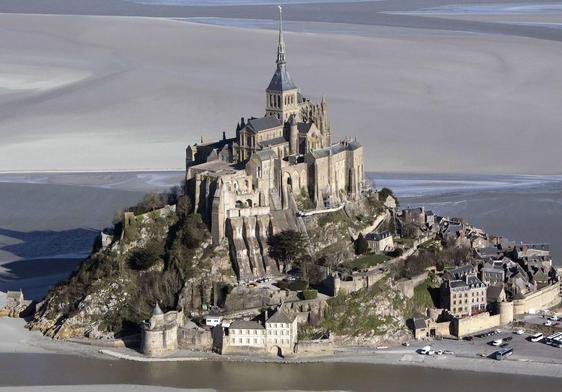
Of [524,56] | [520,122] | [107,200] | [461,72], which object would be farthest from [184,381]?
[524,56]

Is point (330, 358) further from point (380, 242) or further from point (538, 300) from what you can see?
point (538, 300)

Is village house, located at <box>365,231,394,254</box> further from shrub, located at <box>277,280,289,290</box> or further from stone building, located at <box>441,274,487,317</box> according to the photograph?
shrub, located at <box>277,280,289,290</box>

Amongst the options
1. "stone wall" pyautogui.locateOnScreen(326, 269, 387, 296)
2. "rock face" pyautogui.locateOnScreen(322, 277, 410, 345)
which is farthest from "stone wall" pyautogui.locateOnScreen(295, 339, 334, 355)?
"stone wall" pyautogui.locateOnScreen(326, 269, 387, 296)

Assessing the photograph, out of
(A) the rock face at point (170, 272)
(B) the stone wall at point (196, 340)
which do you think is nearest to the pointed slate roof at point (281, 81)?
(A) the rock face at point (170, 272)

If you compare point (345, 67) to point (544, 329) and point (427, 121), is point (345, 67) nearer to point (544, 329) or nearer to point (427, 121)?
point (427, 121)

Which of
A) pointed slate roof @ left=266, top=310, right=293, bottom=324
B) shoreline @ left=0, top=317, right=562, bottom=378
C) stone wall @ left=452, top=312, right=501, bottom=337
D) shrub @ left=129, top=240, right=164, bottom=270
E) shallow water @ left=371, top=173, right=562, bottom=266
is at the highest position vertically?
shallow water @ left=371, top=173, right=562, bottom=266

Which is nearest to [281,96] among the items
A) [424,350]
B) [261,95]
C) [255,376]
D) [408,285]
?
[408,285]
